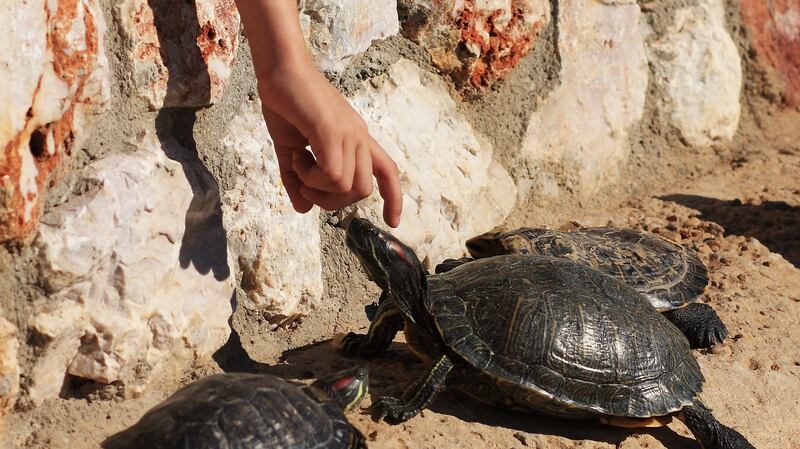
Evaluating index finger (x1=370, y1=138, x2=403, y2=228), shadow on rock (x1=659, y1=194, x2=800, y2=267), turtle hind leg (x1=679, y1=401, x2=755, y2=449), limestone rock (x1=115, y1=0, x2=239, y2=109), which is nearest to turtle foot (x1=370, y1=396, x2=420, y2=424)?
index finger (x1=370, y1=138, x2=403, y2=228)

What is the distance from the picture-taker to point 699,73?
161 inches

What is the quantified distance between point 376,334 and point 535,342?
45cm

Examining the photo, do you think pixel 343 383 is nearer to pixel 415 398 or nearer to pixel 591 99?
pixel 415 398

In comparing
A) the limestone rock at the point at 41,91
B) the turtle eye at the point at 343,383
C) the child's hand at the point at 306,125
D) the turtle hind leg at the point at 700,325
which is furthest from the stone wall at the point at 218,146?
the turtle hind leg at the point at 700,325

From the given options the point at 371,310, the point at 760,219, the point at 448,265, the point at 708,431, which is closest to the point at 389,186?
the point at 371,310

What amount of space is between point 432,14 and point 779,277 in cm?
158

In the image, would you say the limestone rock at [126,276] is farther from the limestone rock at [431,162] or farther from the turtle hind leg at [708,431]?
the turtle hind leg at [708,431]

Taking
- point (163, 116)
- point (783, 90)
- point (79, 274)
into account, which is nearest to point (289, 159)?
point (163, 116)

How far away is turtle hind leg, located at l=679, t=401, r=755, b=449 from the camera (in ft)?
8.02

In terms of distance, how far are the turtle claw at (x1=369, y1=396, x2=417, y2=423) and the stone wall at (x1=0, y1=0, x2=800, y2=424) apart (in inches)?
15.2

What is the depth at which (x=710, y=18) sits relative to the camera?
4.19 m

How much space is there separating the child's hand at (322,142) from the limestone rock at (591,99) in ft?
4.50

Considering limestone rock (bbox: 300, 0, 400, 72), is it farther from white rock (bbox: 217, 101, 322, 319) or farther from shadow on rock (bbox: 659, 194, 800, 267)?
shadow on rock (bbox: 659, 194, 800, 267)

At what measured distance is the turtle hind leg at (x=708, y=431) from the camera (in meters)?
2.44
